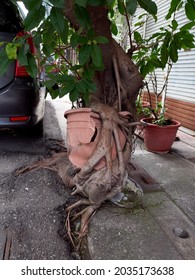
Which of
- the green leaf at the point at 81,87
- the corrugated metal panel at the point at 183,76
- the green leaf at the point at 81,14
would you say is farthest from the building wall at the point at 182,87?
the green leaf at the point at 81,14

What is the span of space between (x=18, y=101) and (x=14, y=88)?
0.43 feet

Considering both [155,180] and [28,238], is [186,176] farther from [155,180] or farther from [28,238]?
[28,238]

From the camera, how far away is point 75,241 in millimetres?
1597

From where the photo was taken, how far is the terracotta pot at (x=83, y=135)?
188 cm

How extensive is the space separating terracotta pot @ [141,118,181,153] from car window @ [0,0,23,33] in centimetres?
181

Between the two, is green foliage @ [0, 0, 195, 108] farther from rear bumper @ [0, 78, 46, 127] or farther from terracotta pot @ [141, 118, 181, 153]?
terracotta pot @ [141, 118, 181, 153]

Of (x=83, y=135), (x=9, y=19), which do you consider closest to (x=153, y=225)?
(x=83, y=135)

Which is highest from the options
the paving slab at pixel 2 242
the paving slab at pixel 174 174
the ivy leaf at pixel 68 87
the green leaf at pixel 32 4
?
the green leaf at pixel 32 4

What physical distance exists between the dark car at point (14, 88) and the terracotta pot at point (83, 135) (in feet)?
2.39

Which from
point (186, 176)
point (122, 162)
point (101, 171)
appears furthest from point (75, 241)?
point (186, 176)

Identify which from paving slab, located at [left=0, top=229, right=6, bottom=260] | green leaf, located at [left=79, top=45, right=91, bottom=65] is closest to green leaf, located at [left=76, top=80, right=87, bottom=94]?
green leaf, located at [left=79, top=45, right=91, bottom=65]

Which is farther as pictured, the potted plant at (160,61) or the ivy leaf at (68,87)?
the potted plant at (160,61)

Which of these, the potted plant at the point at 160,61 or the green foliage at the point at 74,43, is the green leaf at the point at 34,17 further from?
the potted plant at the point at 160,61
